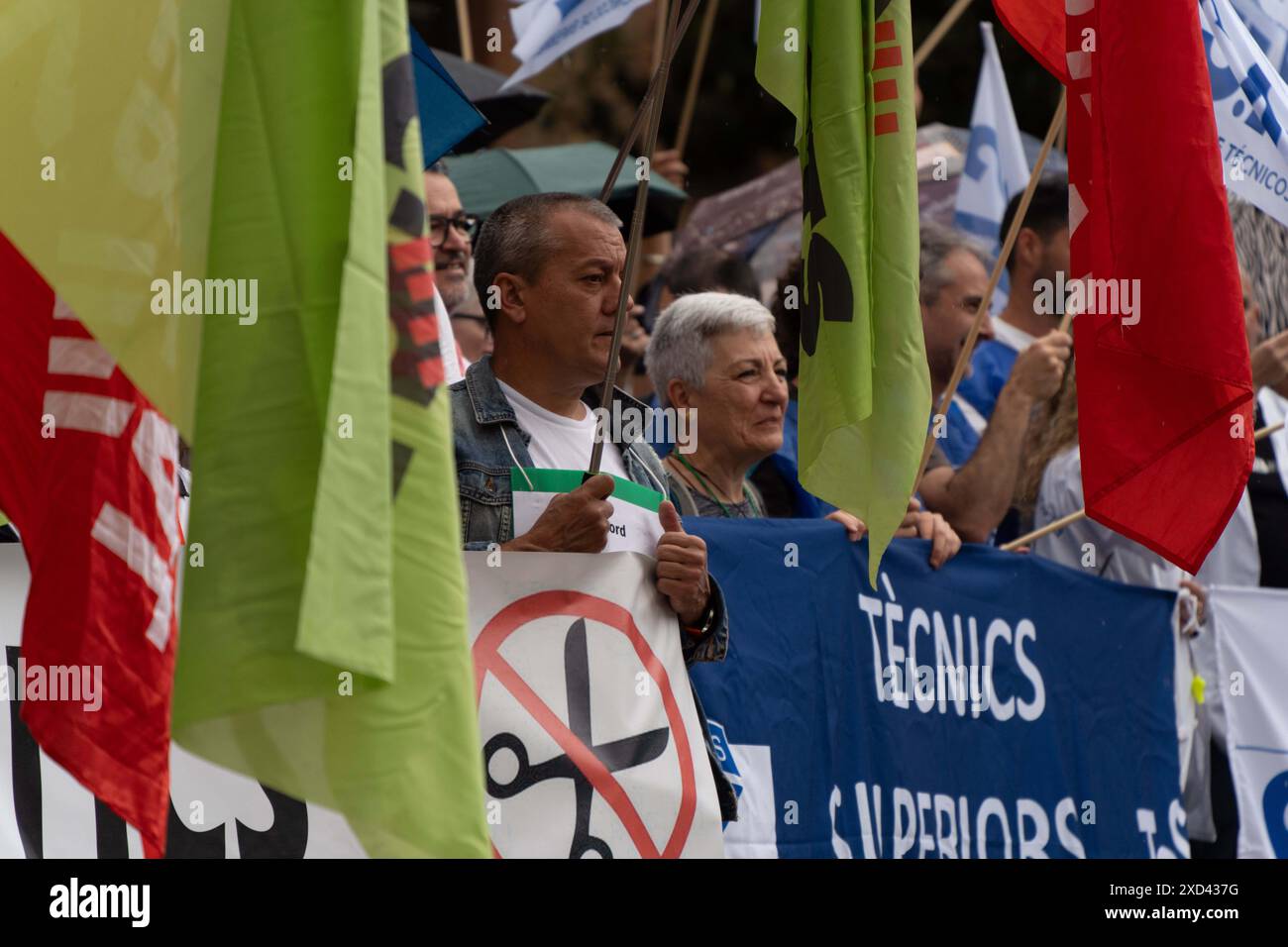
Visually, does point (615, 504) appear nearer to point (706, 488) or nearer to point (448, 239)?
point (706, 488)

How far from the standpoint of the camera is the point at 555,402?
15.8ft

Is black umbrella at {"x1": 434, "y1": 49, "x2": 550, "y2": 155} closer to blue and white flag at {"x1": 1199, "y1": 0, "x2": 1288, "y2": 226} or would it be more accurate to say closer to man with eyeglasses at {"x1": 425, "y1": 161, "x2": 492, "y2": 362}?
man with eyeglasses at {"x1": 425, "y1": 161, "x2": 492, "y2": 362}

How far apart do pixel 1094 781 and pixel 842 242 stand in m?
2.82

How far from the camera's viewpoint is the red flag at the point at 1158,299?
484 centimetres

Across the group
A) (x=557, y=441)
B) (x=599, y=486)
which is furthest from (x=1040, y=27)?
(x=599, y=486)

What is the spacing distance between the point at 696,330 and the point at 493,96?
3.00 metres

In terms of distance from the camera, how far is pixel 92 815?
405 centimetres

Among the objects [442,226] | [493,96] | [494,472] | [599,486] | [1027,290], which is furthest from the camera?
[493,96]

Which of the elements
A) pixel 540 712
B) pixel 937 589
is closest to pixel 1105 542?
pixel 937 589

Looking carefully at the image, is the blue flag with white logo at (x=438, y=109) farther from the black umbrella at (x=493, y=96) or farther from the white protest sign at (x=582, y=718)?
the black umbrella at (x=493, y=96)

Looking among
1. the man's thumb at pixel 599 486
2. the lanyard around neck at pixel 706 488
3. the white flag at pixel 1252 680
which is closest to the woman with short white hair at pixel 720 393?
the lanyard around neck at pixel 706 488

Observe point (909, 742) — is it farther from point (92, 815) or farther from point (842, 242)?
point (92, 815)

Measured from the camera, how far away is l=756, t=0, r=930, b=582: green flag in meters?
4.49

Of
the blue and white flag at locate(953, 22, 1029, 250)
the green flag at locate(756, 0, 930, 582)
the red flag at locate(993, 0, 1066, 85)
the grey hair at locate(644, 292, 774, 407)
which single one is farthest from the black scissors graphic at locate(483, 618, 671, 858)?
the blue and white flag at locate(953, 22, 1029, 250)
